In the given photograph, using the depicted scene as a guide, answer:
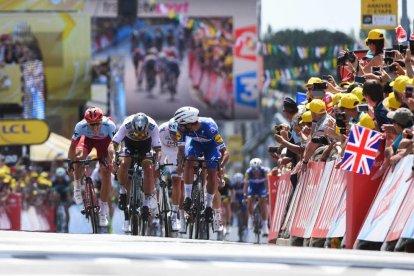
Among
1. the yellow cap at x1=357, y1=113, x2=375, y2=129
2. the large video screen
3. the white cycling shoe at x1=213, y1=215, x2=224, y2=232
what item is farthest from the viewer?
the large video screen

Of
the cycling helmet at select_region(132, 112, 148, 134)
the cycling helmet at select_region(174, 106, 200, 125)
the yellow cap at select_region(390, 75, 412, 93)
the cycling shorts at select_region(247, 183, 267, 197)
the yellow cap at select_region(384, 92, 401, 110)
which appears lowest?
the cycling shorts at select_region(247, 183, 267, 197)

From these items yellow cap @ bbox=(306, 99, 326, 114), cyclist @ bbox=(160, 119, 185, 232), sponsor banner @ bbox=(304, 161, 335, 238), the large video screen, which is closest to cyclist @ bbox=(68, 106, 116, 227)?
cyclist @ bbox=(160, 119, 185, 232)

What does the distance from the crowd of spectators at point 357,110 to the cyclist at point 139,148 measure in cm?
138

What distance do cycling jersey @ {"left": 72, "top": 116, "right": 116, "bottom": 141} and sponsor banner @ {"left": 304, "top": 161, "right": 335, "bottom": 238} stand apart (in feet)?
9.71

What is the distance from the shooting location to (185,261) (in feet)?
11.5

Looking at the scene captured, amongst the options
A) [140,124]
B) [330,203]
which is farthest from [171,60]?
[330,203]

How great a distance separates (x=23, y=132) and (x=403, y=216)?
37.3 metres

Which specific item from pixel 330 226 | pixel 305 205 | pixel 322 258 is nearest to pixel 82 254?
pixel 322 258

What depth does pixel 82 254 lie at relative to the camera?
358 cm

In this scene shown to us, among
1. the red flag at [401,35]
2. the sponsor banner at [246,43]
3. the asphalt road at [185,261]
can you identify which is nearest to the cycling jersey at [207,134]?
the red flag at [401,35]

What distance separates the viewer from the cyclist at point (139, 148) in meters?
16.1

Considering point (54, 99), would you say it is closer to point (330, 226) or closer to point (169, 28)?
point (169, 28)

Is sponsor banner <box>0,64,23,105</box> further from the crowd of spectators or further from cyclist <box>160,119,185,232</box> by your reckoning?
the crowd of spectators

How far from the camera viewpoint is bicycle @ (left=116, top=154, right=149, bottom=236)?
16359 mm
